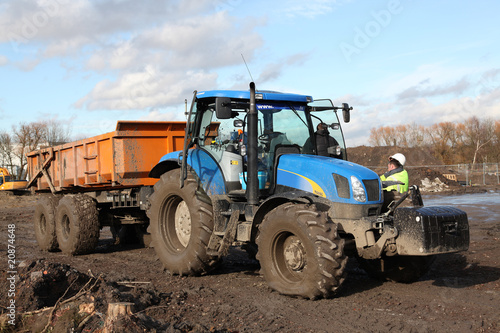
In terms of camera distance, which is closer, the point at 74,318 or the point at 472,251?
the point at 74,318

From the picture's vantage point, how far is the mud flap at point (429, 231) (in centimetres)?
543

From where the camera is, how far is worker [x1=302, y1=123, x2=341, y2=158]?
6951mm

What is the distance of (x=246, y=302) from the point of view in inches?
228

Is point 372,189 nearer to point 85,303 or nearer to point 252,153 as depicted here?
point 252,153

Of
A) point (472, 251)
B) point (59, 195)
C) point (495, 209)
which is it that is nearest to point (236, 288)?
point (472, 251)

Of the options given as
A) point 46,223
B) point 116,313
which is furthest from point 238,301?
point 46,223

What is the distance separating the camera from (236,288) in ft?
21.6

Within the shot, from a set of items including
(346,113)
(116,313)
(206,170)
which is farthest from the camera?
(346,113)

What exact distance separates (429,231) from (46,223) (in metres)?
8.60

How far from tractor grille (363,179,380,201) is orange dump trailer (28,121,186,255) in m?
4.37

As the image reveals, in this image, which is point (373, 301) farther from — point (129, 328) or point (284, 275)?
point (129, 328)

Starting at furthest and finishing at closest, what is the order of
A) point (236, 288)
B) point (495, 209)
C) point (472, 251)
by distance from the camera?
point (495, 209)
point (472, 251)
point (236, 288)

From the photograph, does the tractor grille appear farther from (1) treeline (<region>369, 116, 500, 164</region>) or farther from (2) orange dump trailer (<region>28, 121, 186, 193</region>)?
(1) treeline (<region>369, 116, 500, 164</region>)

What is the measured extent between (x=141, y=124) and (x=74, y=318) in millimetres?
5152
